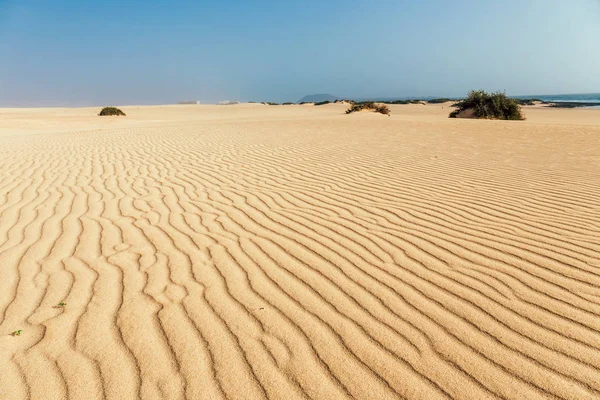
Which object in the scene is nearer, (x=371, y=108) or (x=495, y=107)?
(x=495, y=107)

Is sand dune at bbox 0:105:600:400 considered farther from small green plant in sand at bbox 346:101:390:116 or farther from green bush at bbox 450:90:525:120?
small green plant in sand at bbox 346:101:390:116

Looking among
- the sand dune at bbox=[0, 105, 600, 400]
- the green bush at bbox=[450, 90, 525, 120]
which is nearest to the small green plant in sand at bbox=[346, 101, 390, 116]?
the green bush at bbox=[450, 90, 525, 120]

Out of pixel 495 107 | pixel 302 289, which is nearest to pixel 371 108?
pixel 495 107

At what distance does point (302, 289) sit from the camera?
279 cm

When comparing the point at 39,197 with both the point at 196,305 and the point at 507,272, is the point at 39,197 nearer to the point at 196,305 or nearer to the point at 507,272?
the point at 196,305

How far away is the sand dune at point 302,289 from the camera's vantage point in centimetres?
198

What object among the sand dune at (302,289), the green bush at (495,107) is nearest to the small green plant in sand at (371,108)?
the green bush at (495,107)

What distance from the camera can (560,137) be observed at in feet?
37.1

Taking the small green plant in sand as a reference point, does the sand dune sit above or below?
below

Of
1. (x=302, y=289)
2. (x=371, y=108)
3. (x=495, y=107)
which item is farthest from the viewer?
(x=371, y=108)

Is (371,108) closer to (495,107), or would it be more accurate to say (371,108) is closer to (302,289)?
(495,107)

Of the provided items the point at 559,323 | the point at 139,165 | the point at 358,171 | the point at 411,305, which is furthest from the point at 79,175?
the point at 559,323

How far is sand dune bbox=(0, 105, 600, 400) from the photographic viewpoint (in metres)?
1.98

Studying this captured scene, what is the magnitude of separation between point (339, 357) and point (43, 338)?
1.63 meters
